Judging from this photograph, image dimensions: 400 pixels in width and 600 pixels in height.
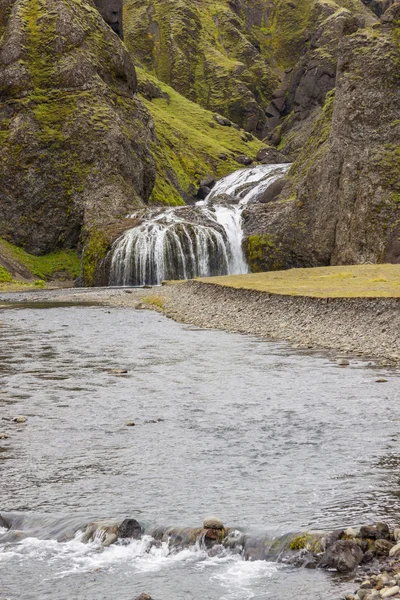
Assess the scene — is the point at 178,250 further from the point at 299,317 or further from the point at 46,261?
the point at 299,317

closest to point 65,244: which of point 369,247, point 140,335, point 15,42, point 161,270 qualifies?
point 161,270

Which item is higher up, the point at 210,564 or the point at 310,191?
the point at 310,191

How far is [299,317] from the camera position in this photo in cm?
4484

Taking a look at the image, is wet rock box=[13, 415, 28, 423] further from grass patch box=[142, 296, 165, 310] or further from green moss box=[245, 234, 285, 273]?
green moss box=[245, 234, 285, 273]

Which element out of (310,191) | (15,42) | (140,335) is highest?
(15,42)

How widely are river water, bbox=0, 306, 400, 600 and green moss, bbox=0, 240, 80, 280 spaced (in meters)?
77.3

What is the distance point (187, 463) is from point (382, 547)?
6.45 metres

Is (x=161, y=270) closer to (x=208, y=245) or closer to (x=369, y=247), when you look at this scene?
(x=208, y=245)

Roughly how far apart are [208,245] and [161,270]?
6487mm

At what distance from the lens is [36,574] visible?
12211mm

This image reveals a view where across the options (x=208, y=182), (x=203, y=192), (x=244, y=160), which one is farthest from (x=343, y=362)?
(x=244, y=160)

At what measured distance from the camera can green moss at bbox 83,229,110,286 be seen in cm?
9881

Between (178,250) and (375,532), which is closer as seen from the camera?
(375,532)

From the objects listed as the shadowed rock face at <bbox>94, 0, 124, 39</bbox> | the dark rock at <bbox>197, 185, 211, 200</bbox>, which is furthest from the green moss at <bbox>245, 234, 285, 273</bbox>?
the shadowed rock face at <bbox>94, 0, 124, 39</bbox>
